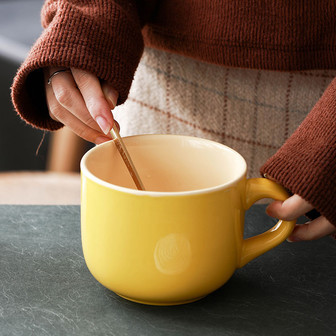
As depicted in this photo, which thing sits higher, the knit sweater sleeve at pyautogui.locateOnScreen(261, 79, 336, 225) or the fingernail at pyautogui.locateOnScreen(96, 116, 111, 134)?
the knit sweater sleeve at pyautogui.locateOnScreen(261, 79, 336, 225)

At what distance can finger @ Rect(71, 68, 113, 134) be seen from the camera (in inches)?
19.7

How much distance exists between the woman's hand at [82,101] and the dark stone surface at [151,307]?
0.11 metres

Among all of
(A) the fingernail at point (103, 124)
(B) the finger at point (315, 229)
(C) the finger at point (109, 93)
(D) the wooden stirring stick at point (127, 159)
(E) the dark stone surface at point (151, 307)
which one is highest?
(C) the finger at point (109, 93)

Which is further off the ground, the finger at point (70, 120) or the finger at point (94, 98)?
the finger at point (94, 98)

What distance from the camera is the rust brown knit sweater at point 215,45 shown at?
450 mm

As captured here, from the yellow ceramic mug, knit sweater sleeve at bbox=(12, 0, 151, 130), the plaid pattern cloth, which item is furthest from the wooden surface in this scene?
the yellow ceramic mug

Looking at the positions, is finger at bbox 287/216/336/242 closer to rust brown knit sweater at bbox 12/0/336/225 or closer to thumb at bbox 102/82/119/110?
rust brown knit sweater at bbox 12/0/336/225

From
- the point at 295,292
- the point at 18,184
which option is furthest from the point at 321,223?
the point at 18,184

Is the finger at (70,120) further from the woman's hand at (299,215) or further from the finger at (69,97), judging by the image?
the woman's hand at (299,215)

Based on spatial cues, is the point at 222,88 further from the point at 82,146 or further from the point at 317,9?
the point at 82,146

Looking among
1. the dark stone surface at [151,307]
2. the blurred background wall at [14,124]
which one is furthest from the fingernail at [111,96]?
the blurred background wall at [14,124]

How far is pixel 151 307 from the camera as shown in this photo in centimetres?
43

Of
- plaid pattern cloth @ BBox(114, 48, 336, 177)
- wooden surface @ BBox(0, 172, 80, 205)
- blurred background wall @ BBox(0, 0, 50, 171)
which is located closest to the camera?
plaid pattern cloth @ BBox(114, 48, 336, 177)

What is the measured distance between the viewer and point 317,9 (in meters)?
Answer: 0.61
